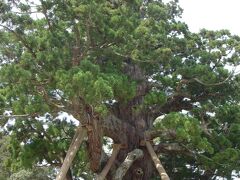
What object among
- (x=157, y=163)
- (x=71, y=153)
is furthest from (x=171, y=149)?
(x=71, y=153)

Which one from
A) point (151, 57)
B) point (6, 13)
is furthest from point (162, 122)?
point (6, 13)

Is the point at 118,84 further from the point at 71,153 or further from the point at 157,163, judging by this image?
the point at 157,163

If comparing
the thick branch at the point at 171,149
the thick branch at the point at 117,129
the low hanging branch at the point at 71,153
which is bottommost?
the low hanging branch at the point at 71,153

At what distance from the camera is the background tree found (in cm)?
780

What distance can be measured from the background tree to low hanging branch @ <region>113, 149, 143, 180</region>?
47cm

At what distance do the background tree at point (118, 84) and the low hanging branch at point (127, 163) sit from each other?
0.47 m

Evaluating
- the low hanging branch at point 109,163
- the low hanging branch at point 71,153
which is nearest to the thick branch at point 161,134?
the low hanging branch at point 109,163

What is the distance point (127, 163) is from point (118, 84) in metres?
2.73

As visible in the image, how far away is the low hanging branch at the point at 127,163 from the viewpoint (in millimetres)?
10030

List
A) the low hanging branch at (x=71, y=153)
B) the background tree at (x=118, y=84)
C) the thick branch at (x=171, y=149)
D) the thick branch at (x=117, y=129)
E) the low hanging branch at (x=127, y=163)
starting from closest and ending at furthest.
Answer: the background tree at (x=118, y=84)
the low hanging branch at (x=71, y=153)
the low hanging branch at (x=127, y=163)
the thick branch at (x=117, y=129)
the thick branch at (x=171, y=149)

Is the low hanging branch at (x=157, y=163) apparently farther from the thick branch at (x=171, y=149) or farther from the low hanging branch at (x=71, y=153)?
the low hanging branch at (x=71, y=153)

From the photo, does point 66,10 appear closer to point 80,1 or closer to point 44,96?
point 80,1

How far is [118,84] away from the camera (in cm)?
816

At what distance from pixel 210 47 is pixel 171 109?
6.59 ft
